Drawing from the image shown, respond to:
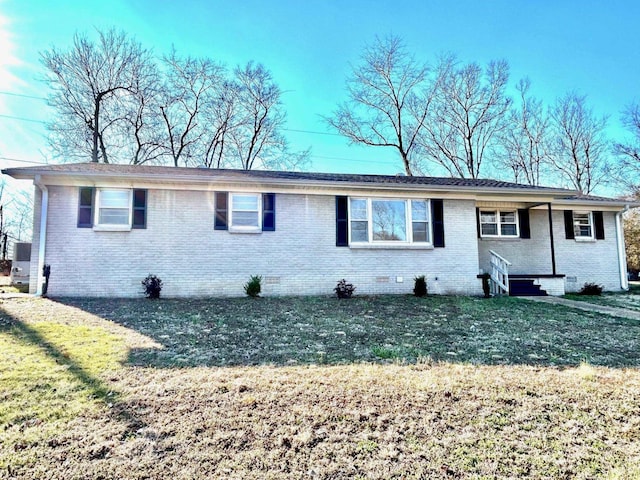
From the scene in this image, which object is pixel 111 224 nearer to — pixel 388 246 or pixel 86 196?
pixel 86 196

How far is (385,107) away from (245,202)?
735 inches

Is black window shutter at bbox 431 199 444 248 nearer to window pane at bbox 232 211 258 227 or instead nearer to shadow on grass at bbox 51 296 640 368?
shadow on grass at bbox 51 296 640 368

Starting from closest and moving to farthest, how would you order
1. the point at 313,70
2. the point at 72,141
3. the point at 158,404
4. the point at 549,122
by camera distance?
the point at 158,404
the point at 313,70
the point at 72,141
the point at 549,122

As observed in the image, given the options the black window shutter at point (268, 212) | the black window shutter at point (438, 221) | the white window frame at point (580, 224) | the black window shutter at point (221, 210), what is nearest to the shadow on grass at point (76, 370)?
the black window shutter at point (221, 210)

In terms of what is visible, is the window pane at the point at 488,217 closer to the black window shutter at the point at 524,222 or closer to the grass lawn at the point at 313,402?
the black window shutter at the point at 524,222

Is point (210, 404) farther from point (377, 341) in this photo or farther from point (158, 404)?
point (377, 341)

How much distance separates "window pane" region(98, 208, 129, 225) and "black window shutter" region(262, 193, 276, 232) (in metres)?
3.61

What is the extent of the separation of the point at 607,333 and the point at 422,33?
15.9 metres

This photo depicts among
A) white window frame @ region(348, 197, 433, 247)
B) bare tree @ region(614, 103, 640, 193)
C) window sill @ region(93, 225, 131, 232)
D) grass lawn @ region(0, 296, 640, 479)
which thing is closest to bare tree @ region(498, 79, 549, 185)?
bare tree @ region(614, 103, 640, 193)

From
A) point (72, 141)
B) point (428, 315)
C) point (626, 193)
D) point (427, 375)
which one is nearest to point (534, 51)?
point (626, 193)

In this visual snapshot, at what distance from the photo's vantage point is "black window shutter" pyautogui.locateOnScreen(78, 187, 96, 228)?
30.9ft

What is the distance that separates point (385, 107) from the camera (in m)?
25.5

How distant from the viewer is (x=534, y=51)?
17031mm

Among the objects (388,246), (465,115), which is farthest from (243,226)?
(465,115)
